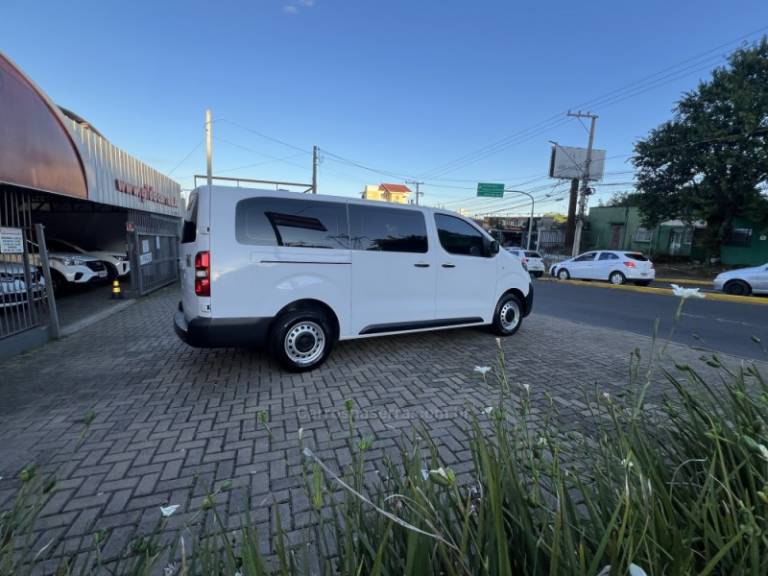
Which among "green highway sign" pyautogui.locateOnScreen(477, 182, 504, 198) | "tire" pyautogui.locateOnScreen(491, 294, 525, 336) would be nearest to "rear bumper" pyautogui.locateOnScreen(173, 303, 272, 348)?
"tire" pyautogui.locateOnScreen(491, 294, 525, 336)

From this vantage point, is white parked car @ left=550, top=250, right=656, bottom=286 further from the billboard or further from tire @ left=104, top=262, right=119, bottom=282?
tire @ left=104, top=262, right=119, bottom=282

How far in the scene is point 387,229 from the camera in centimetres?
511

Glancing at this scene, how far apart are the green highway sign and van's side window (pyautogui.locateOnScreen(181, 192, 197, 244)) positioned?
32.8m

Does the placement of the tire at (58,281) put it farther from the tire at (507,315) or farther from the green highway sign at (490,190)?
the green highway sign at (490,190)

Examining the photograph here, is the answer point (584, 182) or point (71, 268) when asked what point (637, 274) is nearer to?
point (584, 182)

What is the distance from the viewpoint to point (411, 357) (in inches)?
210

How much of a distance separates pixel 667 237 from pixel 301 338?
35.9 meters

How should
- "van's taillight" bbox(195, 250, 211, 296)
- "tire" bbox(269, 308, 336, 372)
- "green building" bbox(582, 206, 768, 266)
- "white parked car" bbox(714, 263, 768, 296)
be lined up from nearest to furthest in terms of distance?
"van's taillight" bbox(195, 250, 211, 296) → "tire" bbox(269, 308, 336, 372) → "white parked car" bbox(714, 263, 768, 296) → "green building" bbox(582, 206, 768, 266)

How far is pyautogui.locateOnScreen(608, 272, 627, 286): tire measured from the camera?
56.1 feet

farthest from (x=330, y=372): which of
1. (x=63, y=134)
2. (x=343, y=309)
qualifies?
(x=63, y=134)

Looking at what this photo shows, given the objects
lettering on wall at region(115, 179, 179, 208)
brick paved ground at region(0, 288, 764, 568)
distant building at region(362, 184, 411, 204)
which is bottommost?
brick paved ground at region(0, 288, 764, 568)

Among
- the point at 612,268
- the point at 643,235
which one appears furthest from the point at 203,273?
the point at 643,235

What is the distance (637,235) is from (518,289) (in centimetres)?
3310

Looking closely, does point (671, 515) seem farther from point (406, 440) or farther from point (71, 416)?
point (71, 416)
